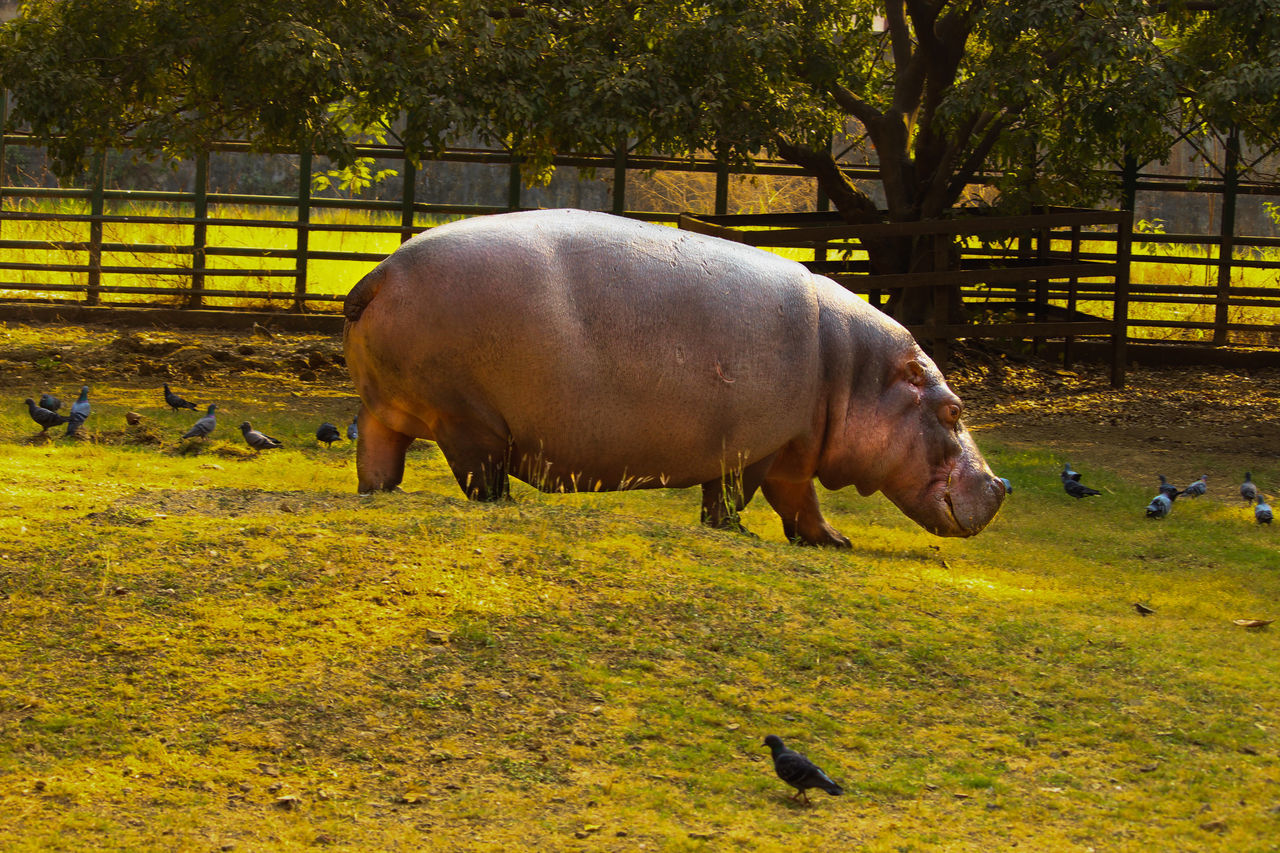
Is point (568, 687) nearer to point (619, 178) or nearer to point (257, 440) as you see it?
point (257, 440)

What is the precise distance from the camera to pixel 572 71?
12.1m

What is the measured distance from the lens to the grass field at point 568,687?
3.78 m

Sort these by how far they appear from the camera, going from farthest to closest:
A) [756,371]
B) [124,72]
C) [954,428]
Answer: [124,72] < [954,428] < [756,371]

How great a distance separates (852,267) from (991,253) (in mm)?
1577

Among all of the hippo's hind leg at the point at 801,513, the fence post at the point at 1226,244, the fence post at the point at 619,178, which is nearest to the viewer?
the hippo's hind leg at the point at 801,513

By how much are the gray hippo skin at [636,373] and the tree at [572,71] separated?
490 cm

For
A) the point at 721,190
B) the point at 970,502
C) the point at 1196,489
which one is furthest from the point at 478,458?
the point at 721,190

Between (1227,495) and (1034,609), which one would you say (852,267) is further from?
(1034,609)

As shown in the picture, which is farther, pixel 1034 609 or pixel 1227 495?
pixel 1227 495

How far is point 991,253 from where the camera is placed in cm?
1573

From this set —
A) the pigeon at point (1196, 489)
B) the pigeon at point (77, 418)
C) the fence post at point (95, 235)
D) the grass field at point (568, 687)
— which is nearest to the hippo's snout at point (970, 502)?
the grass field at point (568, 687)

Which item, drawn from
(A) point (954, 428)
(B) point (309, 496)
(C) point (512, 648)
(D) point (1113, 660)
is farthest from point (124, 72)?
(D) point (1113, 660)

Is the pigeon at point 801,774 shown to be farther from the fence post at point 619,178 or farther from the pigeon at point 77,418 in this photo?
the fence post at point 619,178

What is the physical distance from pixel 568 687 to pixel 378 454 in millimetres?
2927
